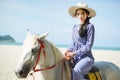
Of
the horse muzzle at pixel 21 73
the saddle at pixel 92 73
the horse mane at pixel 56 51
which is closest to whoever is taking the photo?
the horse muzzle at pixel 21 73

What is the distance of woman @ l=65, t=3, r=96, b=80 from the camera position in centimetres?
421

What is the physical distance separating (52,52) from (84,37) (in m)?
0.61

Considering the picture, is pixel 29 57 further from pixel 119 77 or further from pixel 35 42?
Answer: pixel 119 77

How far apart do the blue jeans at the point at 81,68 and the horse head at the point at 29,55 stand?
595 mm

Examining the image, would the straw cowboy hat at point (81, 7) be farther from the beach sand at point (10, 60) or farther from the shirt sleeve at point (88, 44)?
the beach sand at point (10, 60)

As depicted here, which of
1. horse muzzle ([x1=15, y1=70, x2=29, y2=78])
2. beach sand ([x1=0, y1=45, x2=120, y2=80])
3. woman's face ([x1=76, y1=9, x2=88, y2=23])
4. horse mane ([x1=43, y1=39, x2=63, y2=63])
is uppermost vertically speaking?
woman's face ([x1=76, y1=9, x2=88, y2=23])

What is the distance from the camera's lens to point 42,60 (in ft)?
12.6

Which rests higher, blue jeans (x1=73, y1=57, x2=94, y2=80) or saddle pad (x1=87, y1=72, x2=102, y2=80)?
blue jeans (x1=73, y1=57, x2=94, y2=80)

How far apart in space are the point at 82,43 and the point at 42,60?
2.60ft

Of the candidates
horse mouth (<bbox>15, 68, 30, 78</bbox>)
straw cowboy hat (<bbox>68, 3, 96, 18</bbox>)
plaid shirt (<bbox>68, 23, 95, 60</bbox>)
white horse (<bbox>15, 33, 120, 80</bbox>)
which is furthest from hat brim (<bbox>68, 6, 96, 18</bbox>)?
horse mouth (<bbox>15, 68, 30, 78</bbox>)

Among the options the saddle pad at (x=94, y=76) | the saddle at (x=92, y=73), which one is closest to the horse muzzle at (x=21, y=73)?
the saddle at (x=92, y=73)

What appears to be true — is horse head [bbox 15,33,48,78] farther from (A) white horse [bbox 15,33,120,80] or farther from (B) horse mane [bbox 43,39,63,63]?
(B) horse mane [bbox 43,39,63,63]

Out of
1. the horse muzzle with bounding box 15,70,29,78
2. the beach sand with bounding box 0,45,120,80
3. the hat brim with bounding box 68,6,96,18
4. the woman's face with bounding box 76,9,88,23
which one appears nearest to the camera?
the horse muzzle with bounding box 15,70,29,78

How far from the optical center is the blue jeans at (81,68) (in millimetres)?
4184
